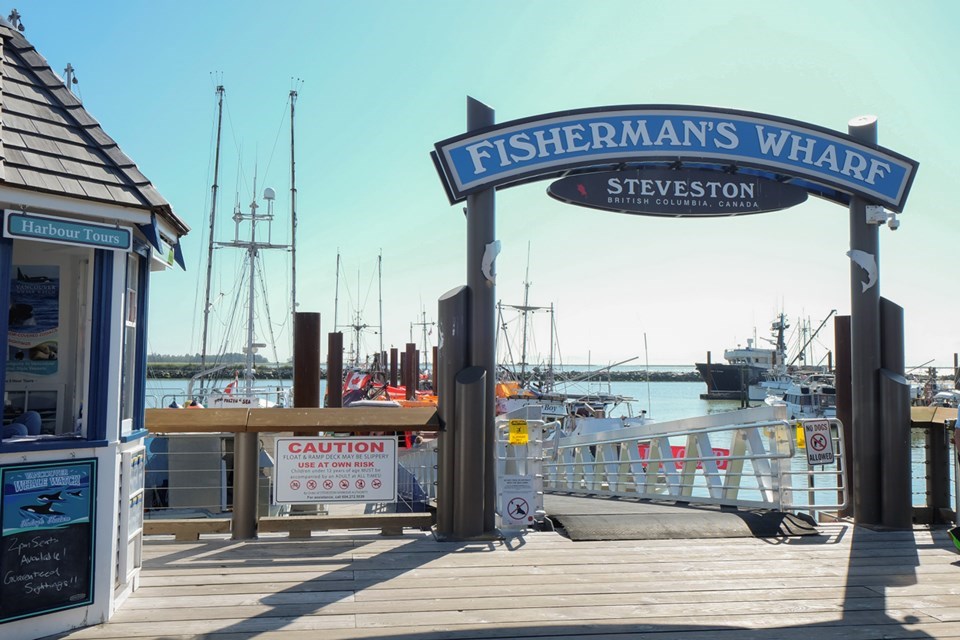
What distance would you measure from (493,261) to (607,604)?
126 inches

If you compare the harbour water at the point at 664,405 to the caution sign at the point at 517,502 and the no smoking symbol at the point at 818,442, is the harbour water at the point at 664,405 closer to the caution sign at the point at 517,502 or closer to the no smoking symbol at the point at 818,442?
the no smoking symbol at the point at 818,442

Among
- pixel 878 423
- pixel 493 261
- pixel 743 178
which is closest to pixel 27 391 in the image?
pixel 493 261

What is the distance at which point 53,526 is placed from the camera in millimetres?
4379

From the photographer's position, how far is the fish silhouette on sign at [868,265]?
25.0 ft

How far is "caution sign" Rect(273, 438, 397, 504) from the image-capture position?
656 centimetres

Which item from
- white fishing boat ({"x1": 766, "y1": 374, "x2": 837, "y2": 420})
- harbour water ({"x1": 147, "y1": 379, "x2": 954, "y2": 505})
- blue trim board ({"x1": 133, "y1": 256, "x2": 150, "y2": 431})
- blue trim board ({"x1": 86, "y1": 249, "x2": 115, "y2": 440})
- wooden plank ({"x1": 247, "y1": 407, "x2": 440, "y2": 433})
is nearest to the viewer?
blue trim board ({"x1": 86, "y1": 249, "x2": 115, "y2": 440})

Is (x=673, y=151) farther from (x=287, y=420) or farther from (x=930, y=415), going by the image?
(x=287, y=420)

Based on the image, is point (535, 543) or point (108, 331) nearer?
point (108, 331)

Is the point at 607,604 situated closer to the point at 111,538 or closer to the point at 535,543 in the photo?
the point at 535,543

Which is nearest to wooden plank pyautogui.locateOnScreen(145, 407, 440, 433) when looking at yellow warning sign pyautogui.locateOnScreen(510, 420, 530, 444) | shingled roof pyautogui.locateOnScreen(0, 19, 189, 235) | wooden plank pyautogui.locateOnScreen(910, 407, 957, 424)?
yellow warning sign pyautogui.locateOnScreen(510, 420, 530, 444)

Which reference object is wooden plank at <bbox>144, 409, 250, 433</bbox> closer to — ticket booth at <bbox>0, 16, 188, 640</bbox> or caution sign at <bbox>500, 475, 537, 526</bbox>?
ticket booth at <bbox>0, 16, 188, 640</bbox>

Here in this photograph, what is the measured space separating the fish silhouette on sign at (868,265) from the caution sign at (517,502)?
3790mm

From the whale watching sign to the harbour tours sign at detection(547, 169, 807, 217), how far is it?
0.30 ft

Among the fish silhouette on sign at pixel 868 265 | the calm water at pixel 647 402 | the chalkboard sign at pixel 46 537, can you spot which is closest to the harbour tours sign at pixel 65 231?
the chalkboard sign at pixel 46 537
